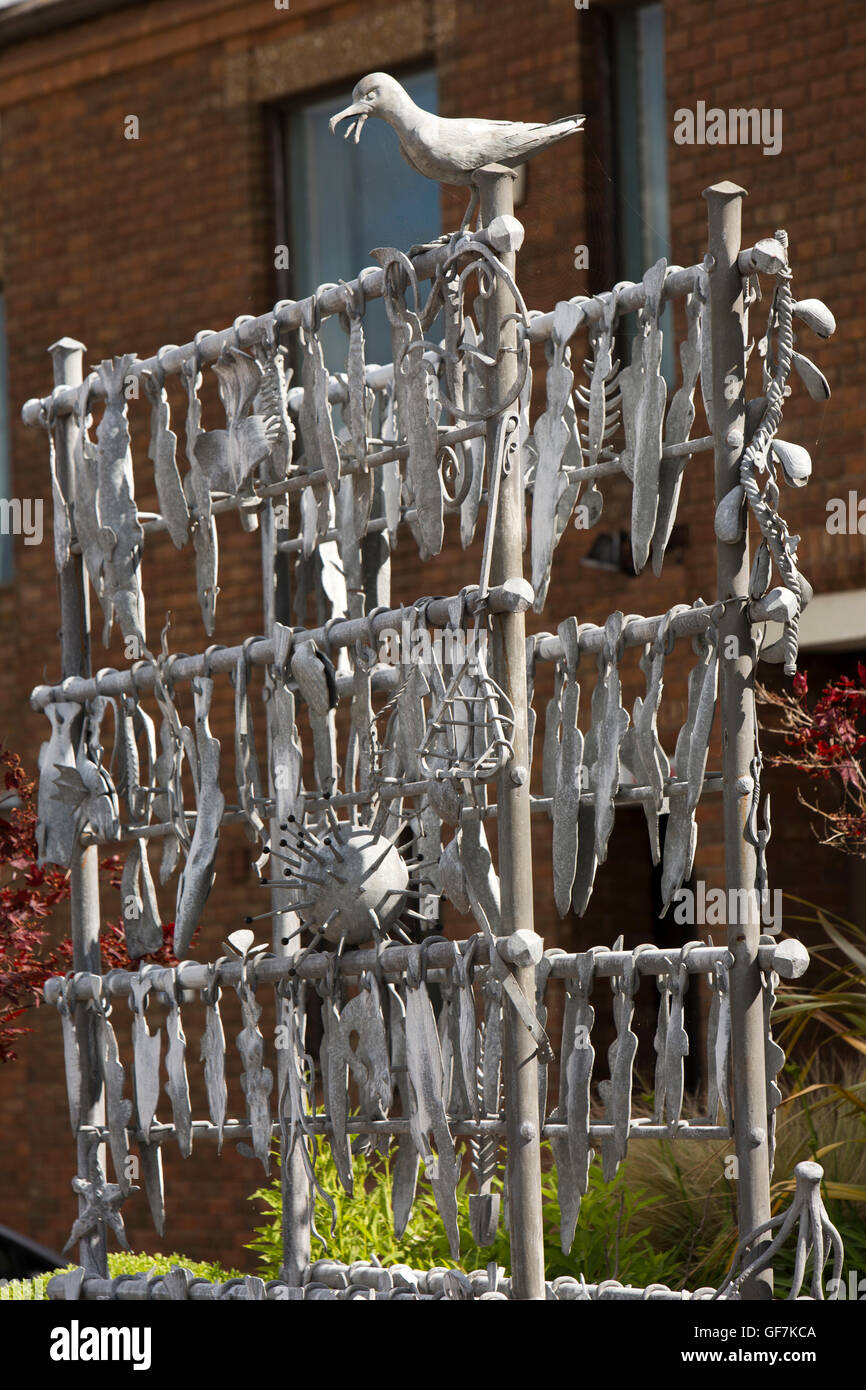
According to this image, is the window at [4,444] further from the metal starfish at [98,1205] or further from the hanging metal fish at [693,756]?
the hanging metal fish at [693,756]

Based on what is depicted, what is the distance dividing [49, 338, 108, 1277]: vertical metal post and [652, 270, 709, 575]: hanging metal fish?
63.5 inches

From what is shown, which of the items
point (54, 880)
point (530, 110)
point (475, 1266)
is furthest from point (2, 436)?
point (475, 1266)

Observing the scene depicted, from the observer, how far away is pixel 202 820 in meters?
4.01

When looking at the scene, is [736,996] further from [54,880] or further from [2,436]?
[2,436]

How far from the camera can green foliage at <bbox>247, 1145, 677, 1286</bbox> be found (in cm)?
493

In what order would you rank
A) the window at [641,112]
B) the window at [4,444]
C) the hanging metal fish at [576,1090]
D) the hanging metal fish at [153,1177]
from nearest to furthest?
1. the hanging metal fish at [576,1090]
2. the hanging metal fish at [153,1177]
3. the window at [641,112]
4. the window at [4,444]

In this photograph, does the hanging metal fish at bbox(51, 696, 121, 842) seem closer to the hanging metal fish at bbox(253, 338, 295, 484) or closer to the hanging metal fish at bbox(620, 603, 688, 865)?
the hanging metal fish at bbox(253, 338, 295, 484)

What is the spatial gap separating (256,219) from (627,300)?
563 cm

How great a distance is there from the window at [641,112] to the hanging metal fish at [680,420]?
13.8ft

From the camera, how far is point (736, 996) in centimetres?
321

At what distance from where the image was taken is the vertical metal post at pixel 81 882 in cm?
437

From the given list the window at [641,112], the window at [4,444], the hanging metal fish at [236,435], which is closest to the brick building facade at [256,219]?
the window at [641,112]

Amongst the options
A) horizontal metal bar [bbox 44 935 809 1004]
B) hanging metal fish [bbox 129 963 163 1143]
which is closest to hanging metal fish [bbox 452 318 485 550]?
horizontal metal bar [bbox 44 935 809 1004]
